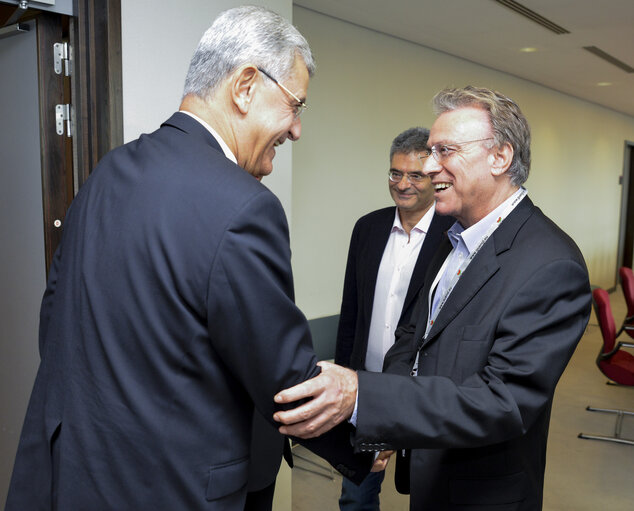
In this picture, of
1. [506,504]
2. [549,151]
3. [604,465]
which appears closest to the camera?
[506,504]

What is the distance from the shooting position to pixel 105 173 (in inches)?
48.3

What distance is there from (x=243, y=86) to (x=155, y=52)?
103 centimetres

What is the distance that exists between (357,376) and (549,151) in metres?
8.05

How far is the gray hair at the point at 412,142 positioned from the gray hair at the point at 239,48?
5.36 ft

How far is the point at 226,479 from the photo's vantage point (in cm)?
119

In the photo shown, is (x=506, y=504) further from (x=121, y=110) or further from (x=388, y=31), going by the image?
(x=388, y=31)

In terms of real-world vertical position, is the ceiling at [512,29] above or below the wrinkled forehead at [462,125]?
above

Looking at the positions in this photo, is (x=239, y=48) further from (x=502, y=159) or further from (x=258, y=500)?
(x=258, y=500)

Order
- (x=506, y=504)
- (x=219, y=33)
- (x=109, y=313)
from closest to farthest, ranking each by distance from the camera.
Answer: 1. (x=109, y=313)
2. (x=219, y=33)
3. (x=506, y=504)

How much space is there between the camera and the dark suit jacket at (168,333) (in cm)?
109

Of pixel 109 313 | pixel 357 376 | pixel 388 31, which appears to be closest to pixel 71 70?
pixel 109 313

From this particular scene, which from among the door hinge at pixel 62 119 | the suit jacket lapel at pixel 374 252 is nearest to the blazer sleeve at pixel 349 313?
the suit jacket lapel at pixel 374 252

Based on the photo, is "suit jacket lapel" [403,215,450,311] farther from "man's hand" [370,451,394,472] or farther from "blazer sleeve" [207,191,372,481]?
"blazer sleeve" [207,191,372,481]

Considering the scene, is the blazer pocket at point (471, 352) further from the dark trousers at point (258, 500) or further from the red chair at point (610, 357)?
the red chair at point (610, 357)
